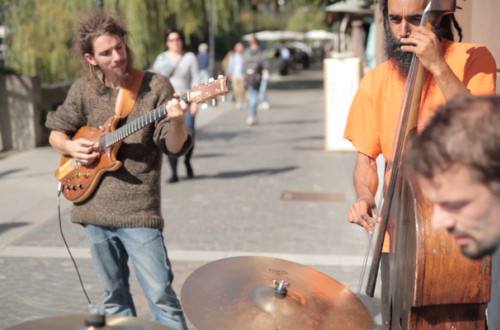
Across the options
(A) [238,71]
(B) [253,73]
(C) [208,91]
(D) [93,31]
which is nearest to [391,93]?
(C) [208,91]

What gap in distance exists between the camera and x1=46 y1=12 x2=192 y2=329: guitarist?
125 inches

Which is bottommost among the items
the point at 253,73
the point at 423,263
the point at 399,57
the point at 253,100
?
the point at 253,100

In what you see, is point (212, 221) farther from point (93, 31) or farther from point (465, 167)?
point (465, 167)

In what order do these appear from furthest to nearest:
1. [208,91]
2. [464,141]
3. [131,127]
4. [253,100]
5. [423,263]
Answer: [253,100] < [131,127] < [208,91] < [423,263] < [464,141]

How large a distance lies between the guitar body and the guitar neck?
0.03m

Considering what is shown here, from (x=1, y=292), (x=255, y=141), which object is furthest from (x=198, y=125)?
(x=1, y=292)

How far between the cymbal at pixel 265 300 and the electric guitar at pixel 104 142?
996mm

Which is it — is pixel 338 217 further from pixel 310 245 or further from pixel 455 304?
pixel 455 304

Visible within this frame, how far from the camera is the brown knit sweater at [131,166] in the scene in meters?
3.22

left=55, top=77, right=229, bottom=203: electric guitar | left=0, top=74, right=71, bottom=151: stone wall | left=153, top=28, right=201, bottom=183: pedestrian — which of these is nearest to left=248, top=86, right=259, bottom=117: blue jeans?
left=0, top=74, right=71, bottom=151: stone wall

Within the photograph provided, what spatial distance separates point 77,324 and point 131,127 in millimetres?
1624

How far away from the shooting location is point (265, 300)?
6.79ft

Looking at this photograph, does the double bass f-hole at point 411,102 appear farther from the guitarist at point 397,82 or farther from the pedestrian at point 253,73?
the pedestrian at point 253,73

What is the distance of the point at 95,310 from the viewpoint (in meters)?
1.61
